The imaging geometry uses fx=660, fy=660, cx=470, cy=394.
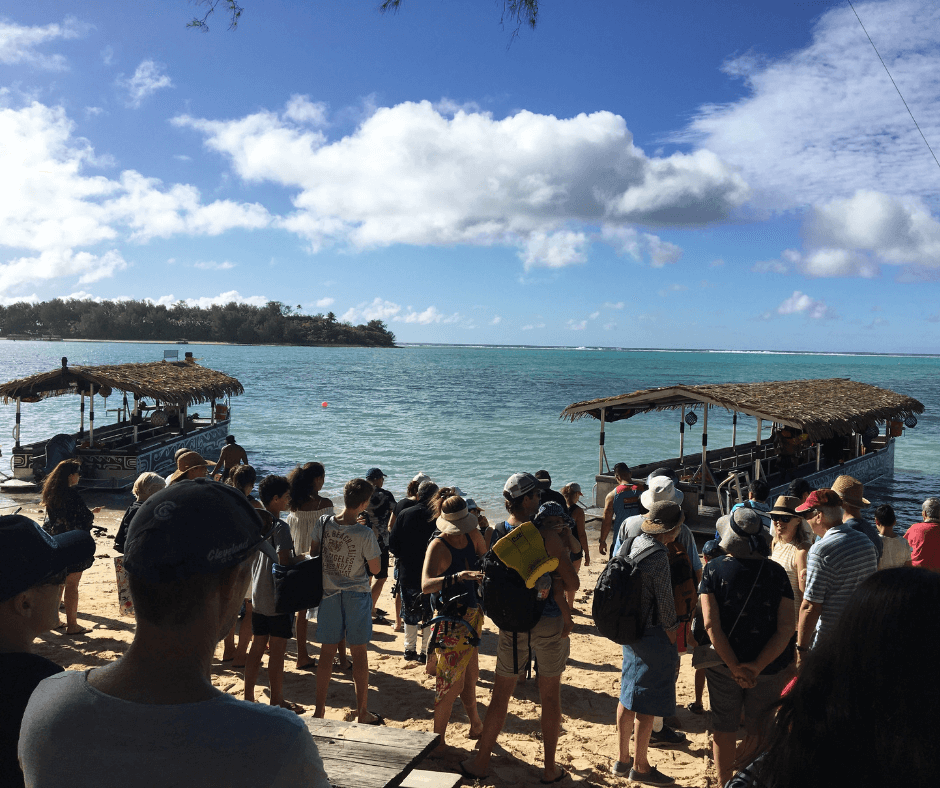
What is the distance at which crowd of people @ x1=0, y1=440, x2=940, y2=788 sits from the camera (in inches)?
42.5

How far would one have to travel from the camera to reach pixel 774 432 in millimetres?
17172

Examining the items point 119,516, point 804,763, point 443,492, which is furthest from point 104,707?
point 119,516

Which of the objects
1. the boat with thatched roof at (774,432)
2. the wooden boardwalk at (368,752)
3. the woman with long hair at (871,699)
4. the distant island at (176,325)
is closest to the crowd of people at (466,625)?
the woman with long hair at (871,699)

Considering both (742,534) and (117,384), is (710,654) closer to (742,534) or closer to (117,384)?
(742,534)

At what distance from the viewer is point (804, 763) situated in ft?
3.58

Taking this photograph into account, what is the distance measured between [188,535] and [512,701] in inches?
192

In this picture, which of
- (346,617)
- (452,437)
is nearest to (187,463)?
(346,617)

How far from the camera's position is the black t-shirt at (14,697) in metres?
1.57

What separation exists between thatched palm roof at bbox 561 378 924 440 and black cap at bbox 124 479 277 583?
1192 cm

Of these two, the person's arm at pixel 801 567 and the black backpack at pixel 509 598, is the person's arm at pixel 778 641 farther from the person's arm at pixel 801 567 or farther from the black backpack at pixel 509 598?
the person's arm at pixel 801 567

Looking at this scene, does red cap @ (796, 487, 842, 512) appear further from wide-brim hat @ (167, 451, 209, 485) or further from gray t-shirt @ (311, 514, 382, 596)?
wide-brim hat @ (167, 451, 209, 485)

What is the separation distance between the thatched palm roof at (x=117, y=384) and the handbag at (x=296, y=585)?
44.6ft

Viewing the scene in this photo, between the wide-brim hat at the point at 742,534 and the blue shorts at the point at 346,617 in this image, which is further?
the blue shorts at the point at 346,617

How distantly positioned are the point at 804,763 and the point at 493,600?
2.88 m
